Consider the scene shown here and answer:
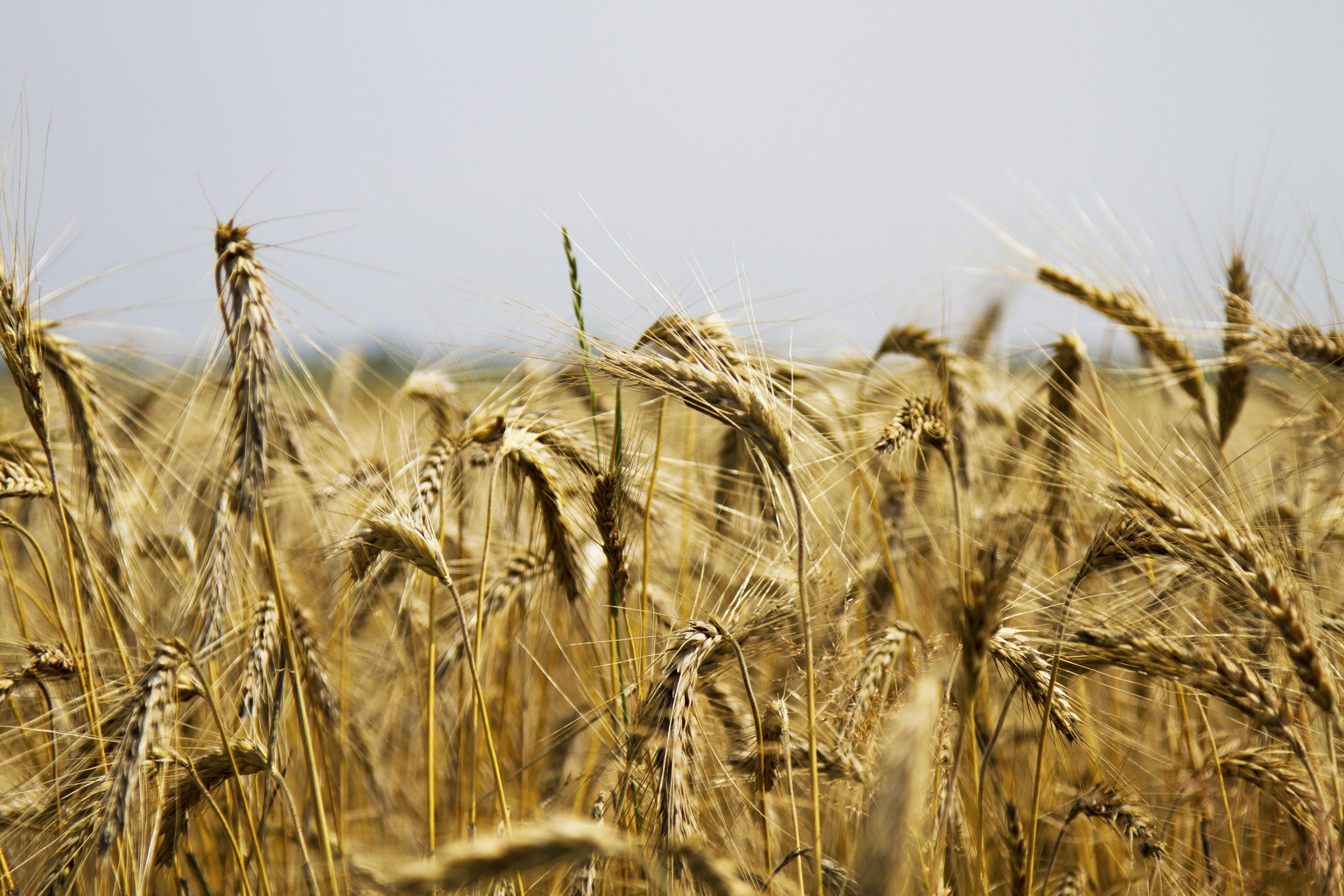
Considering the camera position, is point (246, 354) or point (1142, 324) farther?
point (1142, 324)

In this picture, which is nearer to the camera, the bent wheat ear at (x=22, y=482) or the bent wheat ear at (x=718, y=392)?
the bent wheat ear at (x=718, y=392)

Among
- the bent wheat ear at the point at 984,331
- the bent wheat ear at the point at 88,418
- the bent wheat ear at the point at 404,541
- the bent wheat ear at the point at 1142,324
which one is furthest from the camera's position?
the bent wheat ear at the point at 984,331

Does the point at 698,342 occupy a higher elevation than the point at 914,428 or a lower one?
higher

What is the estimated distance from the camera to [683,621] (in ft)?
5.12

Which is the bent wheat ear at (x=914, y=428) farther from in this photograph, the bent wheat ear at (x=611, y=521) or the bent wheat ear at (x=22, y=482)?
the bent wheat ear at (x=22, y=482)

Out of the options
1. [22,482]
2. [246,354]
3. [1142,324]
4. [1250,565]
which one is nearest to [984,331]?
[1142,324]

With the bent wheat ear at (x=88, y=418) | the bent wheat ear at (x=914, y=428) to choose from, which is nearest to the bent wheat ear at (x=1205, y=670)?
the bent wheat ear at (x=914, y=428)

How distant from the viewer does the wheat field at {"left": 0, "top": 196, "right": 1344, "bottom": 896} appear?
133cm

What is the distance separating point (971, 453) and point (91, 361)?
270cm

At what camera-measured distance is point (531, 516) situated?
1898 mm

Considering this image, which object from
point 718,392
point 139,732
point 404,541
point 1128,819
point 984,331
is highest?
point 984,331

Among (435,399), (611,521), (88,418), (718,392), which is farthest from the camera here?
(435,399)

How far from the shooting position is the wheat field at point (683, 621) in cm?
133

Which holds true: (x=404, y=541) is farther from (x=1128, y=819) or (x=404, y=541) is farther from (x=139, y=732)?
(x=1128, y=819)
